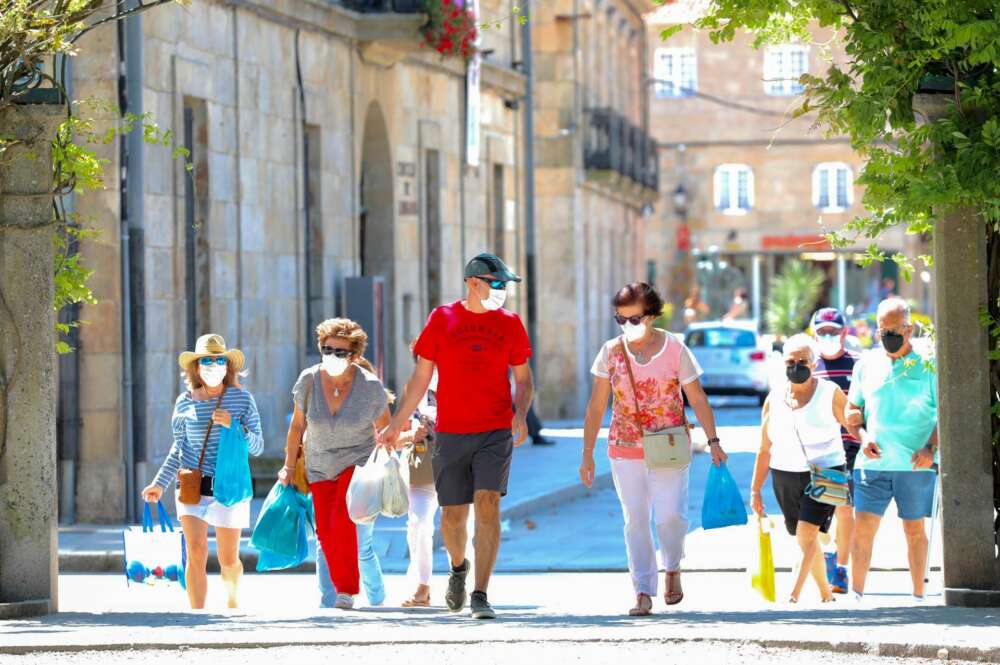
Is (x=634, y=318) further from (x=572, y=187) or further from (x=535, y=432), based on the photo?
(x=572, y=187)

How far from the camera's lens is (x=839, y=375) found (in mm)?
13945

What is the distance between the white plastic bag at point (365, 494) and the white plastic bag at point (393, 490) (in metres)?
0.03

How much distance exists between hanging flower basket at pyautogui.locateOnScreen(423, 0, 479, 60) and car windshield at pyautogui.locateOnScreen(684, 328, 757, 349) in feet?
54.4

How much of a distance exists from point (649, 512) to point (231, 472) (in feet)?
6.98

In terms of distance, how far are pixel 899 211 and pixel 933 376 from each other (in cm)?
144

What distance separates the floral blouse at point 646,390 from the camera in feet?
38.1

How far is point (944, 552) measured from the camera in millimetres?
11430

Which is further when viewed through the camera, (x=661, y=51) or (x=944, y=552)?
(x=661, y=51)

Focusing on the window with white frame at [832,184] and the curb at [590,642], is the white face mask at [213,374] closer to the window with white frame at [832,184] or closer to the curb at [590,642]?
the curb at [590,642]

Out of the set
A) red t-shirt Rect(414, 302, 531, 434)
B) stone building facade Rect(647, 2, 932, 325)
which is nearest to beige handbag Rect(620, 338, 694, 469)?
red t-shirt Rect(414, 302, 531, 434)

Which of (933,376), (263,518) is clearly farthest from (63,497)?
(933,376)

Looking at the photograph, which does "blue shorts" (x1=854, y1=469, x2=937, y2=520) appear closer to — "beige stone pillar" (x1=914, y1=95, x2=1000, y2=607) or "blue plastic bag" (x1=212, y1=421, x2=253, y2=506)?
"beige stone pillar" (x1=914, y1=95, x2=1000, y2=607)

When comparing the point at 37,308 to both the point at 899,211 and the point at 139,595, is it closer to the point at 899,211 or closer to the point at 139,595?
the point at 139,595

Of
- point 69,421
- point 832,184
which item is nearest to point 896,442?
point 69,421
